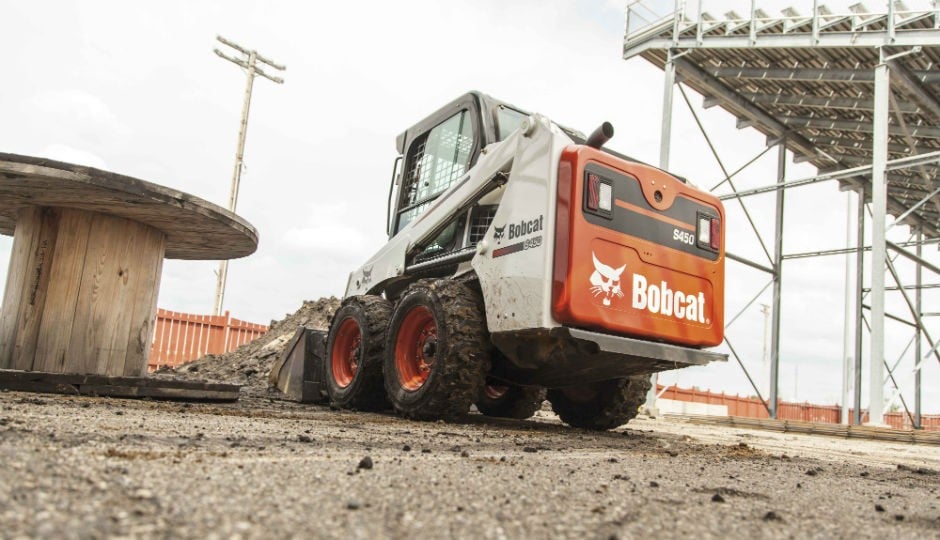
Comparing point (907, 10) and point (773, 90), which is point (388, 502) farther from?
point (773, 90)

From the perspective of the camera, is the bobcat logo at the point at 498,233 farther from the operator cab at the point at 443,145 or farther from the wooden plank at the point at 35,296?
the wooden plank at the point at 35,296

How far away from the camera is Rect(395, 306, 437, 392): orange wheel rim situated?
19.0ft

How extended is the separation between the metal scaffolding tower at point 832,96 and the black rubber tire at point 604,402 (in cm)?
651

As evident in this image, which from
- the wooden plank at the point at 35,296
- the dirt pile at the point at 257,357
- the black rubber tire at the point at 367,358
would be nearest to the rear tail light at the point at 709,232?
the black rubber tire at the point at 367,358

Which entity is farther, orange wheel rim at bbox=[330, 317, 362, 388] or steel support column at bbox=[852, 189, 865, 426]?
steel support column at bbox=[852, 189, 865, 426]

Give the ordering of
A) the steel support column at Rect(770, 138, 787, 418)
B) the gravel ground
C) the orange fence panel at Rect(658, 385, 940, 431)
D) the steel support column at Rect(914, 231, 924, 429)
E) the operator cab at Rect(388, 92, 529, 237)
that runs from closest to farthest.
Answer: the gravel ground < the operator cab at Rect(388, 92, 529, 237) < the steel support column at Rect(770, 138, 787, 418) < the steel support column at Rect(914, 231, 924, 429) < the orange fence panel at Rect(658, 385, 940, 431)

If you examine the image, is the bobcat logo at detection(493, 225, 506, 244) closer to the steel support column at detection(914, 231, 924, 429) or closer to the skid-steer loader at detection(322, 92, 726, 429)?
the skid-steer loader at detection(322, 92, 726, 429)

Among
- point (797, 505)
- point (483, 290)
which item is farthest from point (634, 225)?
point (797, 505)

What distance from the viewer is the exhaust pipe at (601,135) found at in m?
5.05

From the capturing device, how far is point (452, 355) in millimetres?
5211

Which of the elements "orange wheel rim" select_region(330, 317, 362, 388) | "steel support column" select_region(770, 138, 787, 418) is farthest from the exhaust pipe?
"steel support column" select_region(770, 138, 787, 418)

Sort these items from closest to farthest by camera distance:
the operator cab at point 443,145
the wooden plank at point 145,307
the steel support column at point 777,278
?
the wooden plank at point 145,307
the operator cab at point 443,145
the steel support column at point 777,278

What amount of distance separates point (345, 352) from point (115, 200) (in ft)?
8.33

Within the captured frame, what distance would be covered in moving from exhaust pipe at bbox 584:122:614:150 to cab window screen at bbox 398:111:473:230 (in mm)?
1370
